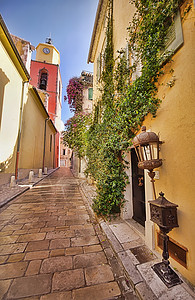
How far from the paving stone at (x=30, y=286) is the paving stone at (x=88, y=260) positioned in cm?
43

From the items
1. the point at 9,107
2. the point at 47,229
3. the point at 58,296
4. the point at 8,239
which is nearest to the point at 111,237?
the point at 58,296

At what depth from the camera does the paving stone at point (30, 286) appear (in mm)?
1512

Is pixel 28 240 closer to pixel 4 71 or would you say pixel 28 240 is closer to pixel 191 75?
pixel 191 75

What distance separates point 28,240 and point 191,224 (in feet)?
9.27

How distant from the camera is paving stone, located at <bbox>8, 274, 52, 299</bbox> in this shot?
151cm

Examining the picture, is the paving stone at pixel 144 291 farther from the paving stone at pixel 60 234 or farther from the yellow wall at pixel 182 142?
the paving stone at pixel 60 234

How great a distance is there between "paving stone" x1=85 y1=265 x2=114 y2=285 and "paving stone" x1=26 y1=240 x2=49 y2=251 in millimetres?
945

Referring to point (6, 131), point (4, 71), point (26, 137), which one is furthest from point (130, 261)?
point (26, 137)

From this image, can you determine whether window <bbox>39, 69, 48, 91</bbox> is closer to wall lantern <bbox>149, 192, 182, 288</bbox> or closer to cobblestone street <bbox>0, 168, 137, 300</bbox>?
cobblestone street <bbox>0, 168, 137, 300</bbox>

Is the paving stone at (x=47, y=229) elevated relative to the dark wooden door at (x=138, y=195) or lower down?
lower down

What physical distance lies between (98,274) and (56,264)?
66 centimetres

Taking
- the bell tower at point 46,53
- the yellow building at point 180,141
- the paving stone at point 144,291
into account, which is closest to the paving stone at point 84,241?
the yellow building at point 180,141

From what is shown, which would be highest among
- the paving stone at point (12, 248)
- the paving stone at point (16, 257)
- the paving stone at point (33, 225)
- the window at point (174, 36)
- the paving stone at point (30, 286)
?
the window at point (174, 36)

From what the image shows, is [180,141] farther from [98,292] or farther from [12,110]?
[12,110]
